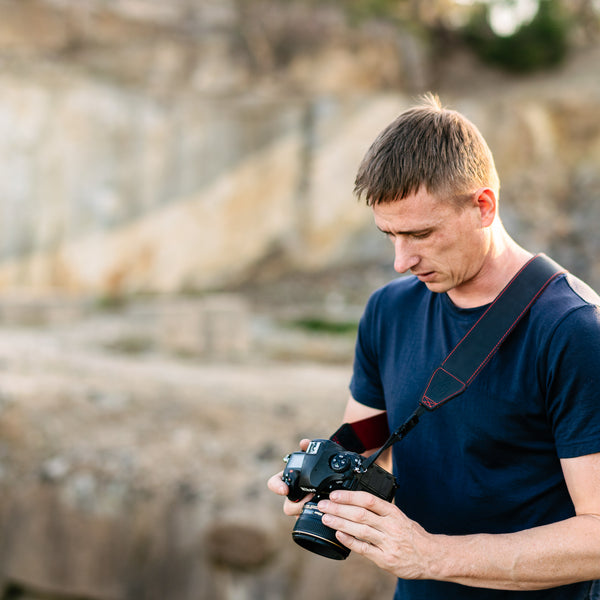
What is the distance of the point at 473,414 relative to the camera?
5.42ft

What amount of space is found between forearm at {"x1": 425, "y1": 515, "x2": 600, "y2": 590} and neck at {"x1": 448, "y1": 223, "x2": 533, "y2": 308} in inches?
21.2

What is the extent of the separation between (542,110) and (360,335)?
1715 centimetres

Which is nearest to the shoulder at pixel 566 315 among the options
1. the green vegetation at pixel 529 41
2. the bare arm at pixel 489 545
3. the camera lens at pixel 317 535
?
the bare arm at pixel 489 545

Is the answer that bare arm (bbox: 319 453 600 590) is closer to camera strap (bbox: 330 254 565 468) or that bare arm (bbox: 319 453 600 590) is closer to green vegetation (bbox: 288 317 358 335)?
camera strap (bbox: 330 254 565 468)

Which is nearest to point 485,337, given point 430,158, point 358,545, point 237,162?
point 430,158

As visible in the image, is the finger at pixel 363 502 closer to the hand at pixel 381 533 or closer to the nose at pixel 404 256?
A: the hand at pixel 381 533

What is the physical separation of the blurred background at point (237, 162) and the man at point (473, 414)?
19.0 feet

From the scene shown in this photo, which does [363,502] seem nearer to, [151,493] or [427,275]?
[427,275]

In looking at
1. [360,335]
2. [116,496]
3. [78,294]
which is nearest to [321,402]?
[116,496]

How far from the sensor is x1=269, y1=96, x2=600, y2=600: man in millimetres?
1491

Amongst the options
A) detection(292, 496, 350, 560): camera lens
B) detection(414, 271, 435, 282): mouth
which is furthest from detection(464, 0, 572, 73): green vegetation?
detection(292, 496, 350, 560): camera lens

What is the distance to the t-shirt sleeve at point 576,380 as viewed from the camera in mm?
1465

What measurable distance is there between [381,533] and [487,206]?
30.7 inches

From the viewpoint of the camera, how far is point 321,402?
23.0 feet
